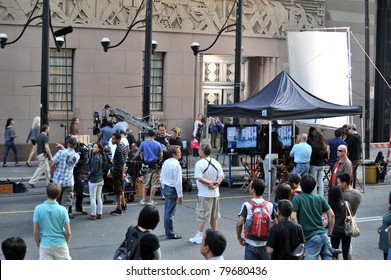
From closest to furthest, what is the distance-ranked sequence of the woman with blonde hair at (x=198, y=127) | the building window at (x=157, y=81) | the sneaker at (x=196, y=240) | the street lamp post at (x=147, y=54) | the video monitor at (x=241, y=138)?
1. the sneaker at (x=196, y=240)
2. the video monitor at (x=241, y=138)
3. the street lamp post at (x=147, y=54)
4. the woman with blonde hair at (x=198, y=127)
5. the building window at (x=157, y=81)

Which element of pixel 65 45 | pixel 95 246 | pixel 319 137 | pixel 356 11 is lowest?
pixel 95 246

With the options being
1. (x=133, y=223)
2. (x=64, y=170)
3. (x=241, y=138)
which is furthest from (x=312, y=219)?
(x=241, y=138)

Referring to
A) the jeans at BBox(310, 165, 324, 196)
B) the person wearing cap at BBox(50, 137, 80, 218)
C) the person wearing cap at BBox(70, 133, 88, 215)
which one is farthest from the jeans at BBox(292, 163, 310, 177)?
the person wearing cap at BBox(50, 137, 80, 218)

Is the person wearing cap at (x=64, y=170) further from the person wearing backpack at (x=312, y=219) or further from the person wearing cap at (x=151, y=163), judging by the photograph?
the person wearing backpack at (x=312, y=219)

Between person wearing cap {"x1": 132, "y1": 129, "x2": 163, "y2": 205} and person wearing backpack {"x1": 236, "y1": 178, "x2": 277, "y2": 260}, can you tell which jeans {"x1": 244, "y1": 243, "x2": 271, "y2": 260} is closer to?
person wearing backpack {"x1": 236, "y1": 178, "x2": 277, "y2": 260}

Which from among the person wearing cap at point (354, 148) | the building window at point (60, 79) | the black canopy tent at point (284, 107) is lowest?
the person wearing cap at point (354, 148)

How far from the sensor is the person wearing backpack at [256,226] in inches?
347

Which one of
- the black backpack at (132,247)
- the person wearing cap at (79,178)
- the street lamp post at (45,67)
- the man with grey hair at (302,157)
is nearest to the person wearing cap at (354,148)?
the man with grey hair at (302,157)

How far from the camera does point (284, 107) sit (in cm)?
1731

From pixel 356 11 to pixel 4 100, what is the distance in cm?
1632

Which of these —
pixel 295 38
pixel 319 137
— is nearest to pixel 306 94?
pixel 319 137

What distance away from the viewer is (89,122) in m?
26.7

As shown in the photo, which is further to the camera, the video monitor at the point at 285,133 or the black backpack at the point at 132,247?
the video monitor at the point at 285,133
